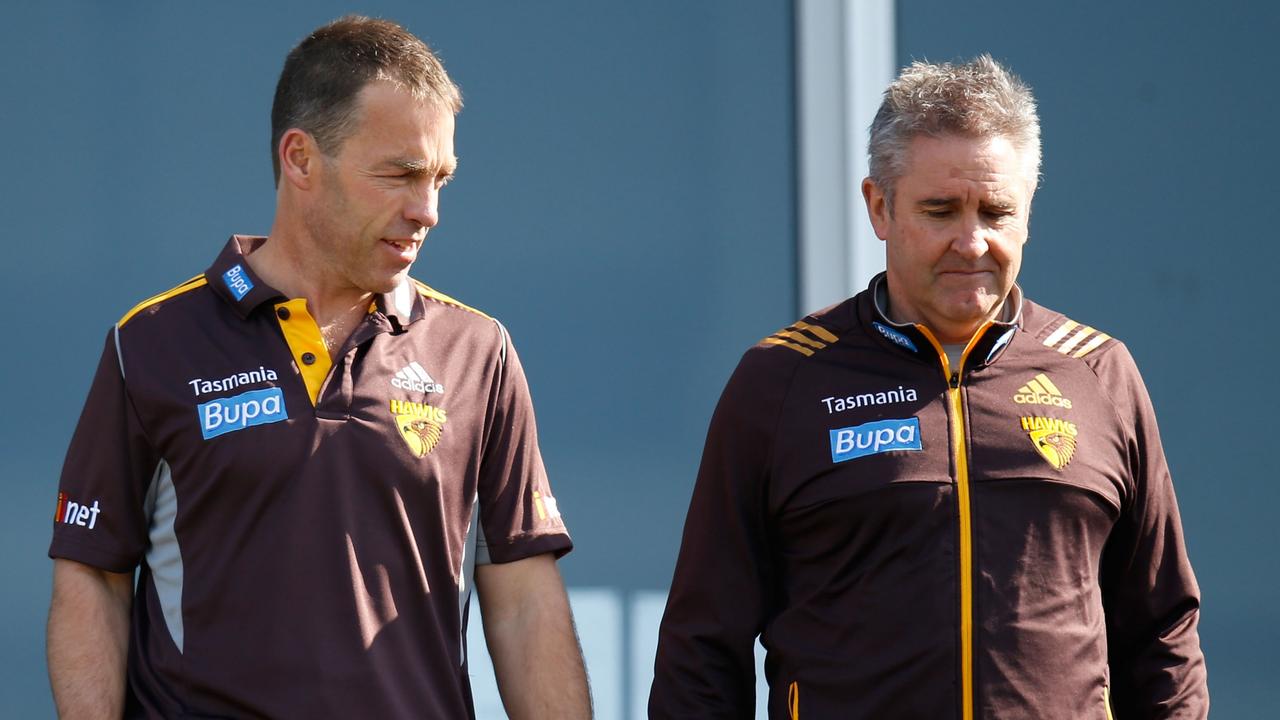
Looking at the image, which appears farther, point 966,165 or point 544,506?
point 544,506

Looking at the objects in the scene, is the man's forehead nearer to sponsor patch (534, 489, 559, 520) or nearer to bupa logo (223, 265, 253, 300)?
sponsor patch (534, 489, 559, 520)

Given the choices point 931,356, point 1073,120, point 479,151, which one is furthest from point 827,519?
point 1073,120

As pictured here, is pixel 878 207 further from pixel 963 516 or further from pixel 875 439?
pixel 963 516

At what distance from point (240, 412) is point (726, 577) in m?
0.79

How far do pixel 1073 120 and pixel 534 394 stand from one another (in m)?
1.46

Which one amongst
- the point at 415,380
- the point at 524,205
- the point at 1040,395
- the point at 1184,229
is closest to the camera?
the point at 1040,395

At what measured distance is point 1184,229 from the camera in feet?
12.2

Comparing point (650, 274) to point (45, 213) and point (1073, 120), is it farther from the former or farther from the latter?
point (45, 213)

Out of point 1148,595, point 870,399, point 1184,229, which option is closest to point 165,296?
point 870,399

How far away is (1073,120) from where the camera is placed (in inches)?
147

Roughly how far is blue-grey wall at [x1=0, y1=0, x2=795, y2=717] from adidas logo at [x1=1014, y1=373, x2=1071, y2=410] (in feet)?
4.25

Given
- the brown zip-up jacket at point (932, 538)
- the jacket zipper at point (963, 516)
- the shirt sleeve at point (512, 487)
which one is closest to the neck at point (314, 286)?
the shirt sleeve at point (512, 487)

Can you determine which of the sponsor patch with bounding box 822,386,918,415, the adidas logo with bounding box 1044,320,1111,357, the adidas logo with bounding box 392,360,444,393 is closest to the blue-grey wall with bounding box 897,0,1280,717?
the adidas logo with bounding box 1044,320,1111,357

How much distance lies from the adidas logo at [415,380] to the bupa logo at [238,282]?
10.8 inches
